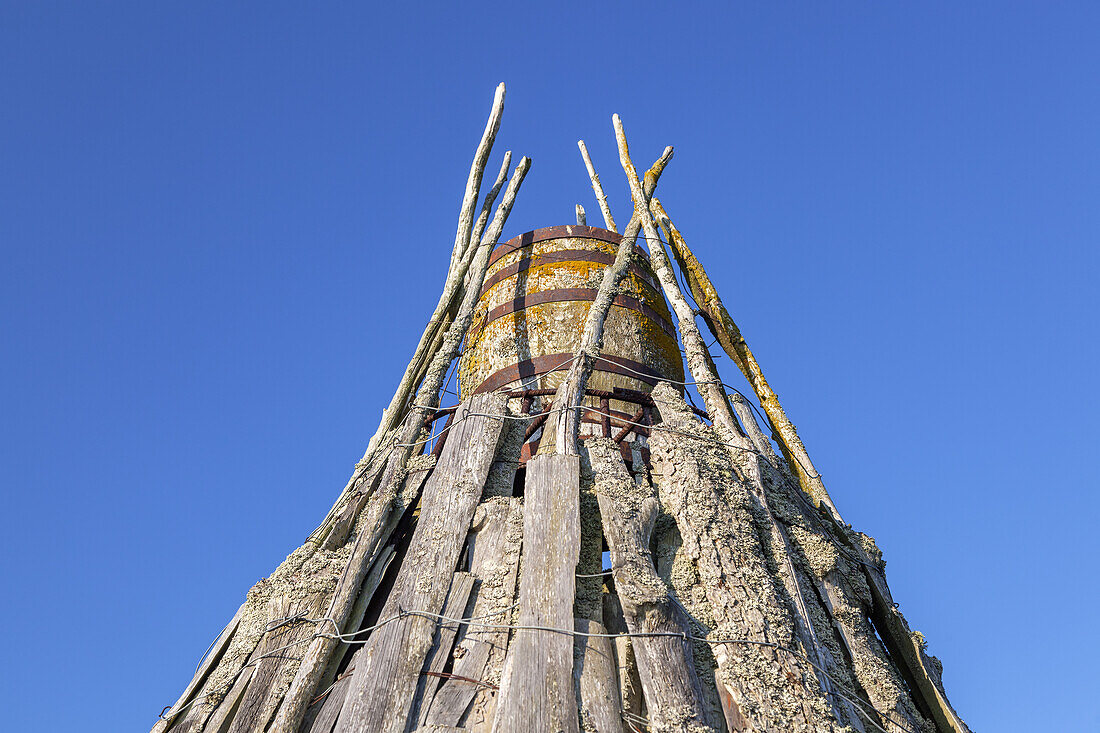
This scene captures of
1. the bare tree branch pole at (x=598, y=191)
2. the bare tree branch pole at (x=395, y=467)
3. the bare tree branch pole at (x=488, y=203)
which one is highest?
the bare tree branch pole at (x=598, y=191)

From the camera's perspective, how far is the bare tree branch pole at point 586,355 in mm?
4020

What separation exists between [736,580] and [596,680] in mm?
688

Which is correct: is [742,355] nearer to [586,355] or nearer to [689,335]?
[689,335]

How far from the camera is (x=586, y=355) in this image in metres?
4.51

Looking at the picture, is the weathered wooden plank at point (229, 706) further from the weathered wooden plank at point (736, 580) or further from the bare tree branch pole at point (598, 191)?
the bare tree branch pole at point (598, 191)

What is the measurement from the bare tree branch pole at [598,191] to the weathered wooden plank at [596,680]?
5210 mm

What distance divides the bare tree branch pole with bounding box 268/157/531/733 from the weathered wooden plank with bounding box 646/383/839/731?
1.30 meters

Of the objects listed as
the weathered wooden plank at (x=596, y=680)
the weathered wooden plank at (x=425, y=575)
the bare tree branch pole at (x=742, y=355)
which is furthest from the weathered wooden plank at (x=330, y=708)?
the bare tree branch pole at (x=742, y=355)

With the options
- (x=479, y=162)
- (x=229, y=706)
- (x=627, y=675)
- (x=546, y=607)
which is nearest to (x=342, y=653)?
(x=229, y=706)

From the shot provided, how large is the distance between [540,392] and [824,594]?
1.89 meters

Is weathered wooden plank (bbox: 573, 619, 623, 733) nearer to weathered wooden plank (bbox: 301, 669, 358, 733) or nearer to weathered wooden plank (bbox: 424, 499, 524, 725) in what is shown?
weathered wooden plank (bbox: 424, 499, 524, 725)

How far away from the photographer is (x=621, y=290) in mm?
5469

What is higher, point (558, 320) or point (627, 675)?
point (558, 320)

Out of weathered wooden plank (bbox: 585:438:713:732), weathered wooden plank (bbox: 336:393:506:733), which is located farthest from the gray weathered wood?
weathered wooden plank (bbox: 585:438:713:732)
